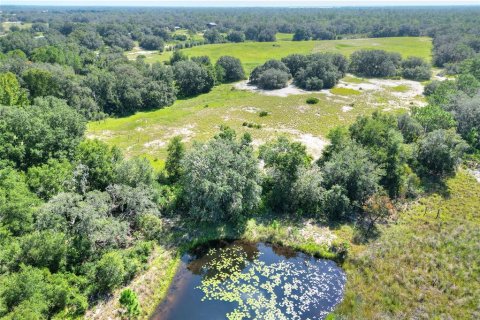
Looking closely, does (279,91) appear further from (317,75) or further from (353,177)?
(353,177)

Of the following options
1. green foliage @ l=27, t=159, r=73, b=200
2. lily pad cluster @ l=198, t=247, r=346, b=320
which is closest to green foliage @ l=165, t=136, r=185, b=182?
green foliage @ l=27, t=159, r=73, b=200

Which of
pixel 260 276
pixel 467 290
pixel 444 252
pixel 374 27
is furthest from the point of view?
pixel 374 27

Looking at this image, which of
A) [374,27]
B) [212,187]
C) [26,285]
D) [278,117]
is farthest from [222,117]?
[374,27]

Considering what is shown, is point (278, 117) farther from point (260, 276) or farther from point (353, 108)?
point (260, 276)

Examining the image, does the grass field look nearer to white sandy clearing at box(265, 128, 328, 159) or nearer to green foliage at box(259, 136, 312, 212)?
green foliage at box(259, 136, 312, 212)

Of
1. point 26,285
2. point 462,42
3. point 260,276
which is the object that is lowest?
point 260,276

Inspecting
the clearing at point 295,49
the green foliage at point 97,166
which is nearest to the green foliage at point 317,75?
the clearing at point 295,49

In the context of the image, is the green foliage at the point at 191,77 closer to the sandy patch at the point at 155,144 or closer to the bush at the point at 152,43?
the sandy patch at the point at 155,144
